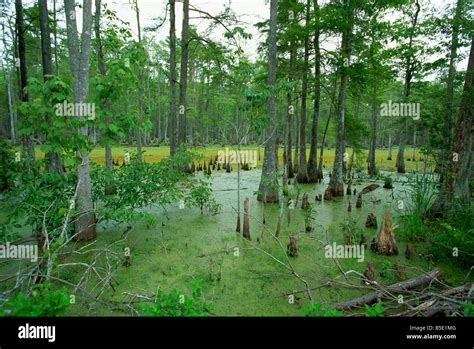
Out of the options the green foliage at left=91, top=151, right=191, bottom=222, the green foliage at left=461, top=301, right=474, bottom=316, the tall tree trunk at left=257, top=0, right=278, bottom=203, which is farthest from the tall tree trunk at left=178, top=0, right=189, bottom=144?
the green foliage at left=461, top=301, right=474, bottom=316

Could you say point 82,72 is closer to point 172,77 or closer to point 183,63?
point 172,77

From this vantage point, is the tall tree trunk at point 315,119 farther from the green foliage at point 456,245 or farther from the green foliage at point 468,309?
the green foliage at point 468,309

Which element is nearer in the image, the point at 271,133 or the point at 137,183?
the point at 137,183

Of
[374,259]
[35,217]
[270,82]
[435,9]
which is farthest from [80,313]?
[435,9]

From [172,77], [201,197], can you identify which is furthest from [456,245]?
[172,77]

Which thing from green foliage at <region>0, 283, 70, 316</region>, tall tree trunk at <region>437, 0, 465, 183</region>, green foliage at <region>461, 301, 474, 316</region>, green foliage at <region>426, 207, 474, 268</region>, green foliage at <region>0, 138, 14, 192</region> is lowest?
green foliage at <region>426, 207, 474, 268</region>

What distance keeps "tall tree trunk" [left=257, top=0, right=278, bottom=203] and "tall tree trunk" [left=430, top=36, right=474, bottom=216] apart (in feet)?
14.9

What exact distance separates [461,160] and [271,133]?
16.6ft

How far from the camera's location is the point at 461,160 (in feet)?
20.2

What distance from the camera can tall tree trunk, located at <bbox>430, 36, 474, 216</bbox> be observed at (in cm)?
598

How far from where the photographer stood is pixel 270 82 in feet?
→ 25.9

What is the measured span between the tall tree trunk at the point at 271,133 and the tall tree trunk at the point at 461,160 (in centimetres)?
453

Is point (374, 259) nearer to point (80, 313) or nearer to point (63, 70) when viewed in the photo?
point (80, 313)

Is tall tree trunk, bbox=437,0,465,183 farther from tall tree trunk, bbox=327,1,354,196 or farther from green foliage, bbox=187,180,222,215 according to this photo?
green foliage, bbox=187,180,222,215
